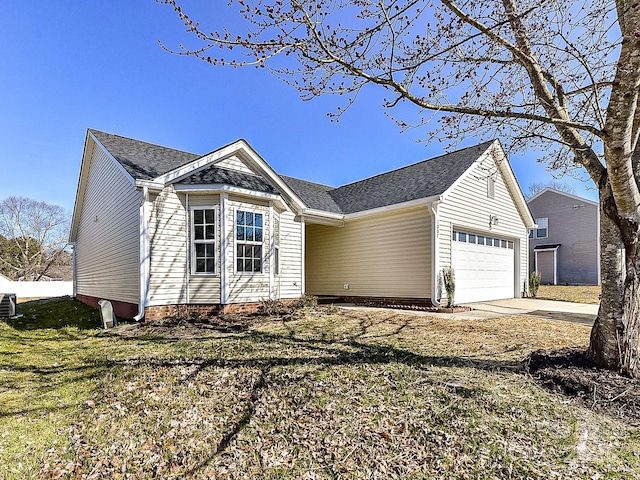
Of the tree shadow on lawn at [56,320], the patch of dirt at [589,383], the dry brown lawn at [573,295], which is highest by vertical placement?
the patch of dirt at [589,383]

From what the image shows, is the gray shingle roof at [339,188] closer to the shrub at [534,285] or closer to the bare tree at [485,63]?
the bare tree at [485,63]

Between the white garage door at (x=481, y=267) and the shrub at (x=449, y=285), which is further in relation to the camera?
the white garage door at (x=481, y=267)

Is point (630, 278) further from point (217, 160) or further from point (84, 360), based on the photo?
point (217, 160)

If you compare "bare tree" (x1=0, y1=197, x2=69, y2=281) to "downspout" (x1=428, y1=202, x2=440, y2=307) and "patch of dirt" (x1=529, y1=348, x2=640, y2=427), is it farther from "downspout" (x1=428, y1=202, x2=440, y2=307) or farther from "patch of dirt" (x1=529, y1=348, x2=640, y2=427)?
"patch of dirt" (x1=529, y1=348, x2=640, y2=427)

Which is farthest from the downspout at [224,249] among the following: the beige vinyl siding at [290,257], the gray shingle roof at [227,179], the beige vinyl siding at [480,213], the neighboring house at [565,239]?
the neighboring house at [565,239]

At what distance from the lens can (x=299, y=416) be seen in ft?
11.4

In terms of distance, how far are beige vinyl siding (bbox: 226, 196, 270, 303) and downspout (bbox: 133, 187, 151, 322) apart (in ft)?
6.29

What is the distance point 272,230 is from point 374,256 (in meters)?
4.16

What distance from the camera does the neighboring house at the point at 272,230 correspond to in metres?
8.40

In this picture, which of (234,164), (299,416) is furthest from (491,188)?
(299,416)

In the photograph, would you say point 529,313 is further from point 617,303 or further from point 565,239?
point 565,239

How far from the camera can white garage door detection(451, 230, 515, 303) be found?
11233 mm

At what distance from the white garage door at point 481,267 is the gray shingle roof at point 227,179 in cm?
656

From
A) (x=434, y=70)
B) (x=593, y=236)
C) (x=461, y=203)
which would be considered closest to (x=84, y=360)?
(x=434, y=70)
